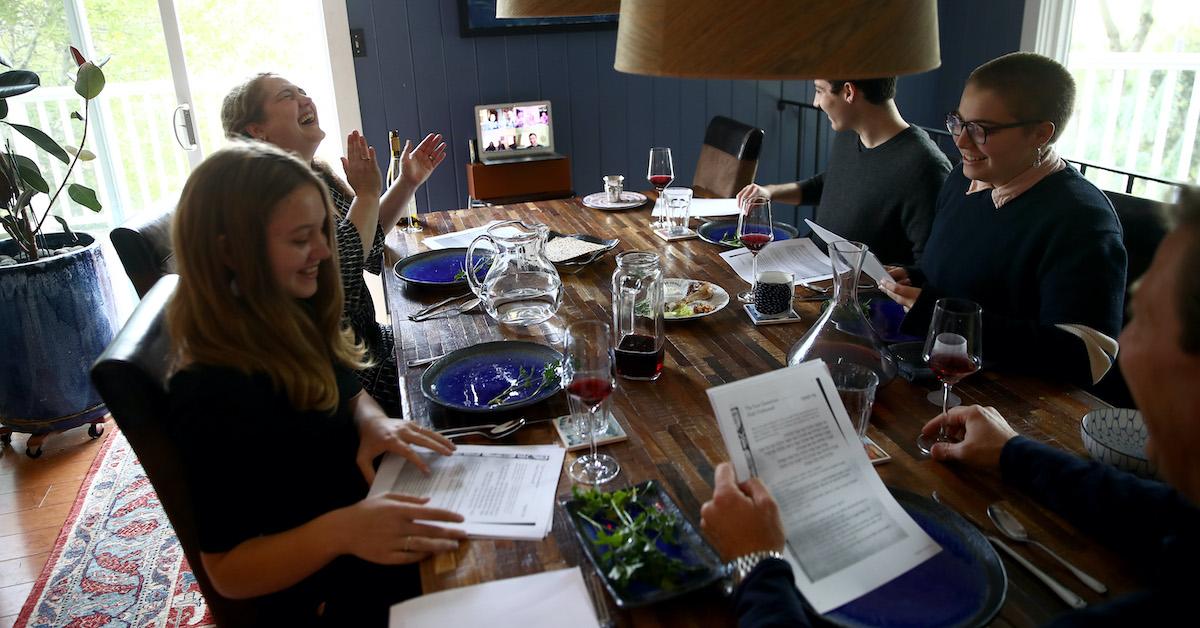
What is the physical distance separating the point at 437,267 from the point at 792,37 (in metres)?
1.59

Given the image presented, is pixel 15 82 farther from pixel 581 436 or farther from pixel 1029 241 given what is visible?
pixel 1029 241

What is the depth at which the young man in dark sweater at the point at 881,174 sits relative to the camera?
2363 mm

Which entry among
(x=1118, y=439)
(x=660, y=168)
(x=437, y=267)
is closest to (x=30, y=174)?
(x=437, y=267)

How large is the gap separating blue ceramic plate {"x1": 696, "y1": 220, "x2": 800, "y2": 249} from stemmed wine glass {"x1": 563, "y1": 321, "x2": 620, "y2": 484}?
1163mm

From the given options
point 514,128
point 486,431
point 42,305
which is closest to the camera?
point 486,431

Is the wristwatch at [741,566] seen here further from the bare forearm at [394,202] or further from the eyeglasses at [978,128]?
the bare forearm at [394,202]

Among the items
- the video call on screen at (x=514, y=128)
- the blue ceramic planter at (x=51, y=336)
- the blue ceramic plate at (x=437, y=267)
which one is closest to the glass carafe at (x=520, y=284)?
the blue ceramic plate at (x=437, y=267)

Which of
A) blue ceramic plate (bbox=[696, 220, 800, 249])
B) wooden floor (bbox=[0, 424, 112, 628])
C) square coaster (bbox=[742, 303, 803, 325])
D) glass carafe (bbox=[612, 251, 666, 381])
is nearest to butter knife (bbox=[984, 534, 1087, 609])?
glass carafe (bbox=[612, 251, 666, 381])

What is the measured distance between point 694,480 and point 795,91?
3.75m

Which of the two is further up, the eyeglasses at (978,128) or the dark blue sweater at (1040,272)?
the eyeglasses at (978,128)

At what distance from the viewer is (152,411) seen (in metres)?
1.22

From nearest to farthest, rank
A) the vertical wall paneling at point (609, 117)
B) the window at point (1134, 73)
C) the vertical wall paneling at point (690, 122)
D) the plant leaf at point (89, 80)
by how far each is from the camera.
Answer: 1. the plant leaf at point (89, 80)
2. the window at point (1134, 73)
3. the vertical wall paneling at point (609, 117)
4. the vertical wall paneling at point (690, 122)

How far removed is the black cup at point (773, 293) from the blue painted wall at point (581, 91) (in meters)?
2.73

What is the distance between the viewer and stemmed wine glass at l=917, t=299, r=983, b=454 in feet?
4.09
